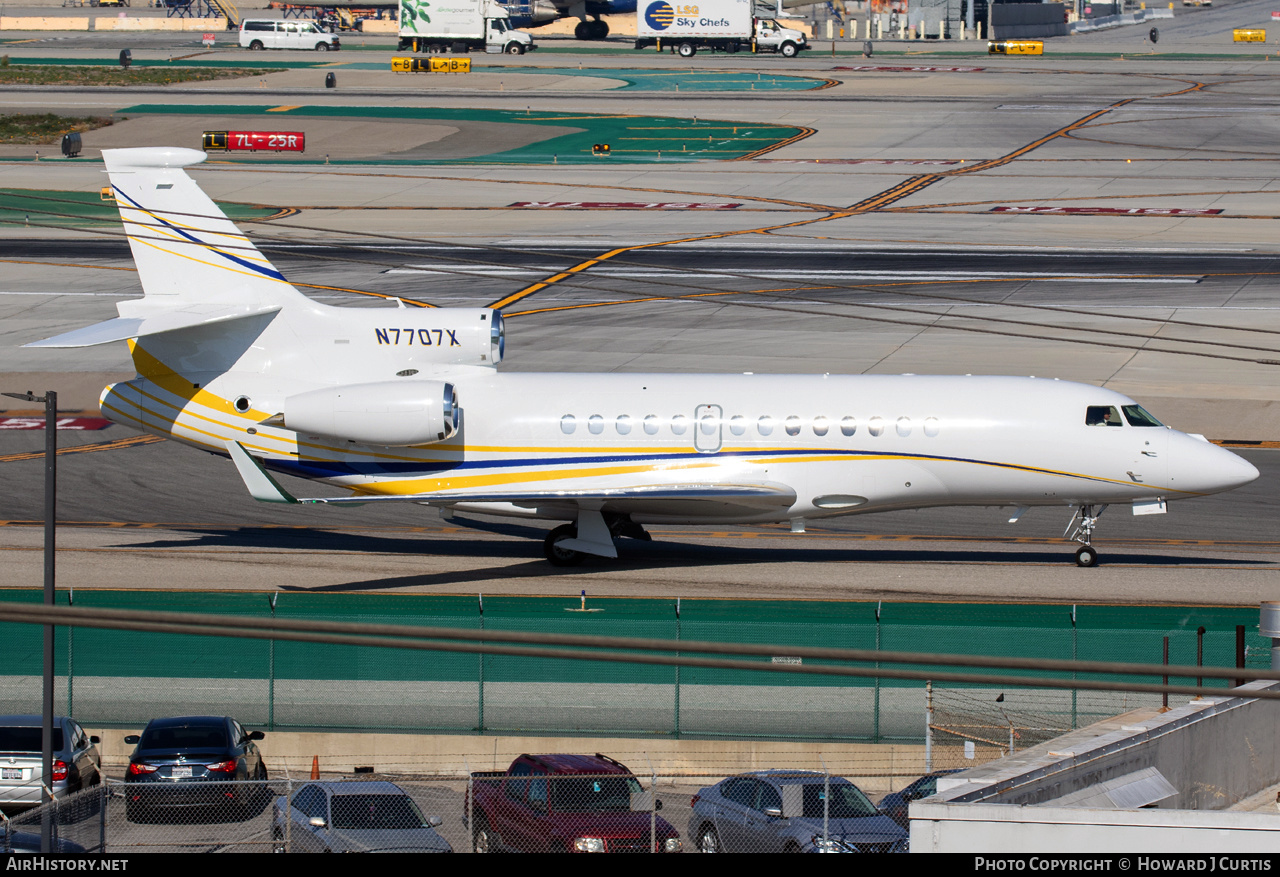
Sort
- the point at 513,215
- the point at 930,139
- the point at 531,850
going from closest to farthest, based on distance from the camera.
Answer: the point at 531,850
the point at 513,215
the point at 930,139

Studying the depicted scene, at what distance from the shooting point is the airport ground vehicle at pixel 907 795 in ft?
65.3

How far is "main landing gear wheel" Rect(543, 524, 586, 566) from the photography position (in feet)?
108

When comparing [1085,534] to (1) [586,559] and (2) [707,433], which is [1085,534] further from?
(1) [586,559]

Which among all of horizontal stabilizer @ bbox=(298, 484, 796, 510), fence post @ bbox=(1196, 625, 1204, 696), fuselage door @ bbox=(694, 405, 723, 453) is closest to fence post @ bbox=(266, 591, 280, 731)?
horizontal stabilizer @ bbox=(298, 484, 796, 510)

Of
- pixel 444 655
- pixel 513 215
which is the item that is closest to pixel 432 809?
pixel 444 655

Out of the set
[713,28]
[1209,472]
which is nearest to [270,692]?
[1209,472]

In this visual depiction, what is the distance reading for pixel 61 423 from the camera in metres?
46.0

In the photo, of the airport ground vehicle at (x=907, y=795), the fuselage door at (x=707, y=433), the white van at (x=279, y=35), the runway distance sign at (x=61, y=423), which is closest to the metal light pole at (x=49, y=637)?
the airport ground vehicle at (x=907, y=795)

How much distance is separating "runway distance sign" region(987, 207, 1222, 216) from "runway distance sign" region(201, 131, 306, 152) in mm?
43385

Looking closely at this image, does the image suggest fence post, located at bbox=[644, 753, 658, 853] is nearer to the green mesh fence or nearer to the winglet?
the green mesh fence

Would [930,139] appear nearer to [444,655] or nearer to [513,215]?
[513,215]

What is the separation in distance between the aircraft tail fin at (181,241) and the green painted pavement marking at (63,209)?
41.5 m

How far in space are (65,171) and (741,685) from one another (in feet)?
244

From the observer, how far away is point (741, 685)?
23.2 meters
